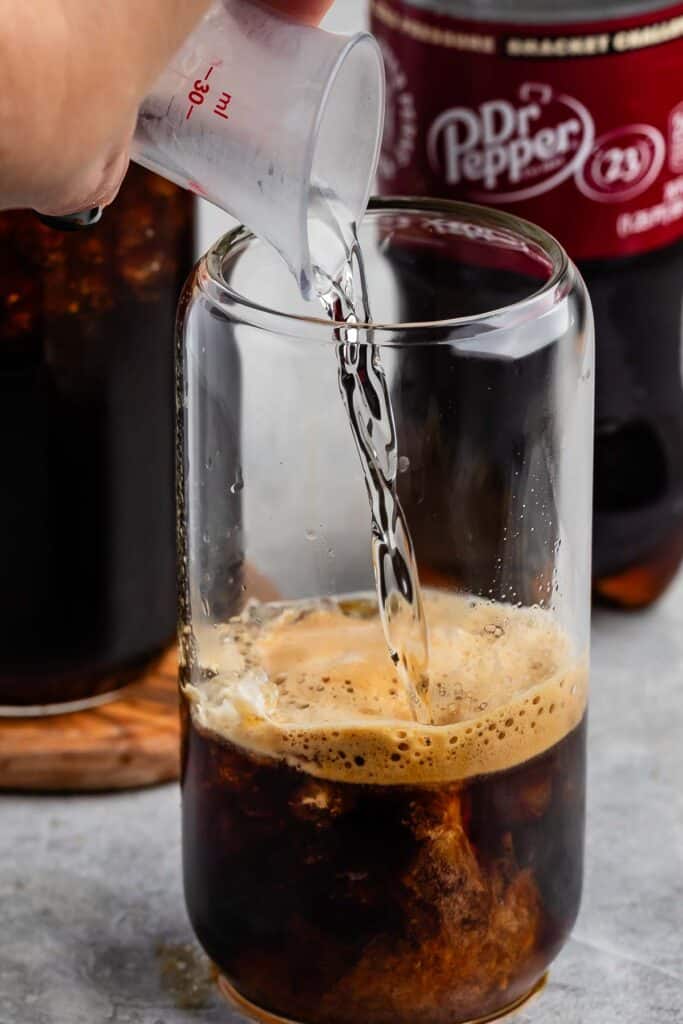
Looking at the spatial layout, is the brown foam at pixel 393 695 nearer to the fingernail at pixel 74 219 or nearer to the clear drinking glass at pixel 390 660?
the clear drinking glass at pixel 390 660

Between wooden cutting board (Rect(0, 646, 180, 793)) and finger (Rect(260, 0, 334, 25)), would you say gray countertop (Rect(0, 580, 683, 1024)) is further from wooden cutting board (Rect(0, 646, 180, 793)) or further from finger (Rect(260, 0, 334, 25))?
finger (Rect(260, 0, 334, 25))

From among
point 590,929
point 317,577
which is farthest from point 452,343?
point 590,929

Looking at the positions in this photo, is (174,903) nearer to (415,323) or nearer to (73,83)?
(415,323)

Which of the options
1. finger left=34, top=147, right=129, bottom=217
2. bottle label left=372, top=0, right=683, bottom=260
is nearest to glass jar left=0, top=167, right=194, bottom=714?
bottle label left=372, top=0, right=683, bottom=260

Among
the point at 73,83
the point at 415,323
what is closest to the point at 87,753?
the point at 415,323

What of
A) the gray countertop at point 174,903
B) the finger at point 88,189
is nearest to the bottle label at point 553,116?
the gray countertop at point 174,903

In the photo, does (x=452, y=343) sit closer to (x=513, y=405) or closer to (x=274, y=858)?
(x=513, y=405)
